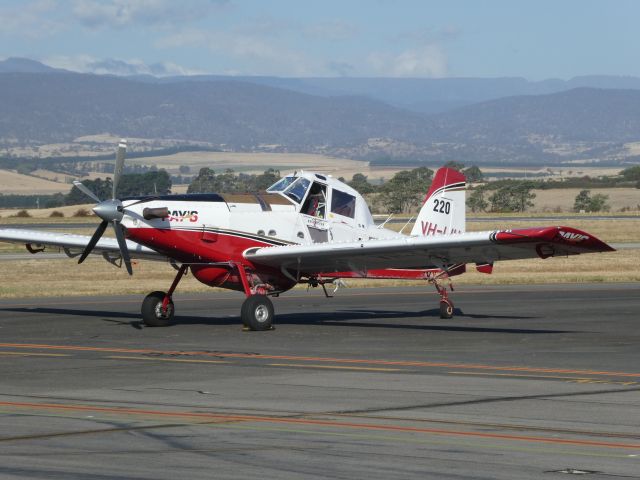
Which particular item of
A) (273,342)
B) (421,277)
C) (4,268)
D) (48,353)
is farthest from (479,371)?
(4,268)

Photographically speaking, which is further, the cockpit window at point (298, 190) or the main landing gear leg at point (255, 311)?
the cockpit window at point (298, 190)

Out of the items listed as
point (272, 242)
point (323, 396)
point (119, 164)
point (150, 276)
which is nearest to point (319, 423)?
point (323, 396)

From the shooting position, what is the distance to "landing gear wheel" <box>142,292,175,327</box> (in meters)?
22.2

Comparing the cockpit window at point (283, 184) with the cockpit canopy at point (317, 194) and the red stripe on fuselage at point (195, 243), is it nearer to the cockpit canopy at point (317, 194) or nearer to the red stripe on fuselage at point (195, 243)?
the cockpit canopy at point (317, 194)

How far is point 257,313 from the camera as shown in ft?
70.0

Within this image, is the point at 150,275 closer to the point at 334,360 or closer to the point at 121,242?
the point at 121,242

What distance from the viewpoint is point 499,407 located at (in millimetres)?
12414

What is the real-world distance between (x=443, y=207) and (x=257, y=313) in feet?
19.5

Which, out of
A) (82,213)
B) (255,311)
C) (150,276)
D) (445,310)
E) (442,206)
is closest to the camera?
(255,311)

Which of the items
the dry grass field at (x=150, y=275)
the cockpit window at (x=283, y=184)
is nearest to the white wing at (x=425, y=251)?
the cockpit window at (x=283, y=184)

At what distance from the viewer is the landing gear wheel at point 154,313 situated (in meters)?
22.2

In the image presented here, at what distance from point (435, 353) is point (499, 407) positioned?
18.4ft

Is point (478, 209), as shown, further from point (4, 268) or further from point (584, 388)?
point (584, 388)

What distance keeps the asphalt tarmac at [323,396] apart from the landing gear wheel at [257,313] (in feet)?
0.83
